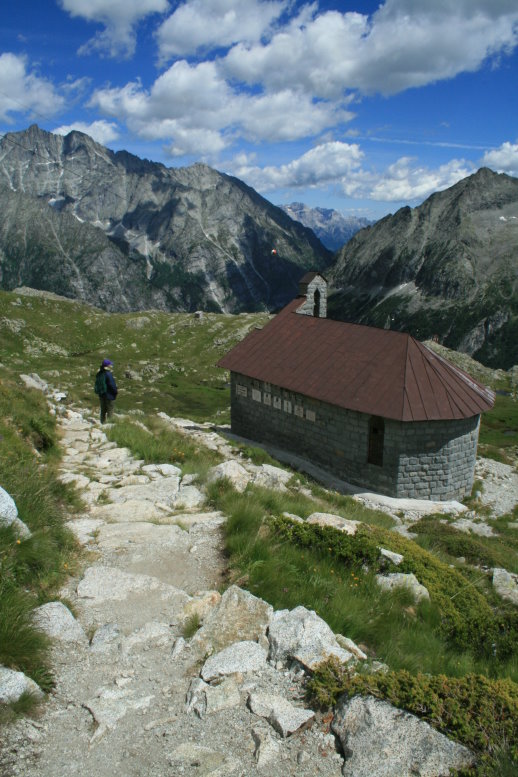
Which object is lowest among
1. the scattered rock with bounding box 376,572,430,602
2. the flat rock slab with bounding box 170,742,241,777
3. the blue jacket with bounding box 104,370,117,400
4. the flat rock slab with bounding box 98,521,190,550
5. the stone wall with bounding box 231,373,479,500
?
the stone wall with bounding box 231,373,479,500

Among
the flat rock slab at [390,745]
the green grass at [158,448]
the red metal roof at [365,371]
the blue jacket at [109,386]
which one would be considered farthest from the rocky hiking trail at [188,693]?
the red metal roof at [365,371]

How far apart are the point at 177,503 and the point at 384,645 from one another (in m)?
5.88

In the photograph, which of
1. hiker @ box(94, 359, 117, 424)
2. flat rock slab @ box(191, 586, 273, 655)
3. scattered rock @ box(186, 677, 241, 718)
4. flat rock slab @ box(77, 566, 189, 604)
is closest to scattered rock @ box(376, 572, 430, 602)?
flat rock slab @ box(191, 586, 273, 655)

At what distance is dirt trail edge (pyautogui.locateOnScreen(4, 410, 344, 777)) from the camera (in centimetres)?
488

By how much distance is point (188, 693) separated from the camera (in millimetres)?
5727

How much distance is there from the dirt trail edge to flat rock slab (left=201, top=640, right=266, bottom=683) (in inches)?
0.5

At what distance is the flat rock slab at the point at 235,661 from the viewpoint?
6016 millimetres

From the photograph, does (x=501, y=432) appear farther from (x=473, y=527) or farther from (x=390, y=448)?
(x=473, y=527)

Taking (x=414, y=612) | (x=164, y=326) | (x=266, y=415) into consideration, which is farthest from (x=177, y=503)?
(x=164, y=326)

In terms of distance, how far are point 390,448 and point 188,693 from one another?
20.1 m

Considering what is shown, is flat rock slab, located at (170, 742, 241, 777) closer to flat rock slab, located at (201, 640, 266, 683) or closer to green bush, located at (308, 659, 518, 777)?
flat rock slab, located at (201, 640, 266, 683)

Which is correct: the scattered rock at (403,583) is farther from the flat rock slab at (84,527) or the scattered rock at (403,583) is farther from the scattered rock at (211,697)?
the flat rock slab at (84,527)

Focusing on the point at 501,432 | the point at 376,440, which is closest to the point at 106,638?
the point at 376,440

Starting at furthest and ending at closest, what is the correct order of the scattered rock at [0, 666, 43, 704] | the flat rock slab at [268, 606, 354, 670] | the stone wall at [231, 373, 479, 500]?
1. the stone wall at [231, 373, 479, 500]
2. the flat rock slab at [268, 606, 354, 670]
3. the scattered rock at [0, 666, 43, 704]
